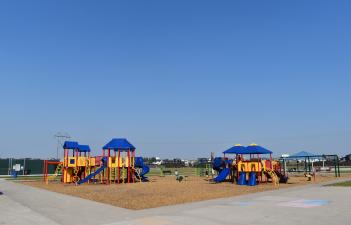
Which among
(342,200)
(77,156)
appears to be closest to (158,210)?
(342,200)

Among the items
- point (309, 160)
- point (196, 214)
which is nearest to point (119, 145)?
point (196, 214)

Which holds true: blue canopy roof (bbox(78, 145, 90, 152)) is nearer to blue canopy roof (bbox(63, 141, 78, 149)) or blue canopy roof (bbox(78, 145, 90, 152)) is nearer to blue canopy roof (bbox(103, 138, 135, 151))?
blue canopy roof (bbox(63, 141, 78, 149))

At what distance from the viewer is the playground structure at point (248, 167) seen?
28.9 m

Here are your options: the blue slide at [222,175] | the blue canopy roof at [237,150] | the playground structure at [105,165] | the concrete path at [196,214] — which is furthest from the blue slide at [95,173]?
the concrete path at [196,214]

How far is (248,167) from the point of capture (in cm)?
2905

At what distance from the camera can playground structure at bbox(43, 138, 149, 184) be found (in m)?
32.3

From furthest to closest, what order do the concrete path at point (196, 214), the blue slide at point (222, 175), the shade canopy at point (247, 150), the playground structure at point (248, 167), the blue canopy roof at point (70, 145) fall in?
1. the blue canopy roof at point (70, 145)
2. the shade canopy at point (247, 150)
3. the blue slide at point (222, 175)
4. the playground structure at point (248, 167)
5. the concrete path at point (196, 214)

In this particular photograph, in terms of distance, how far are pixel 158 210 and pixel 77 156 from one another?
23.3m

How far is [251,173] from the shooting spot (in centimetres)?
2856

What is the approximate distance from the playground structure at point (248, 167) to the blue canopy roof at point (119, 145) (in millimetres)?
8140

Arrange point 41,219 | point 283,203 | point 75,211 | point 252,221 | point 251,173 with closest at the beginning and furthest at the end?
point 252,221, point 41,219, point 75,211, point 283,203, point 251,173

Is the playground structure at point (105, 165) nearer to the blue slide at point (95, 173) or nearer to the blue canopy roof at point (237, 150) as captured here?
the blue slide at point (95, 173)

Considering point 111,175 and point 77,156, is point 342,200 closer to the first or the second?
point 111,175

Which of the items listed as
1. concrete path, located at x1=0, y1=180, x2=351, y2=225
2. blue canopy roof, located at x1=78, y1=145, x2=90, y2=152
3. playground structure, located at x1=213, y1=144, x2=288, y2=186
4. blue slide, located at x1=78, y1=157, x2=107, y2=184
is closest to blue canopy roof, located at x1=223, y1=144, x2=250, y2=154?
playground structure, located at x1=213, y1=144, x2=288, y2=186
